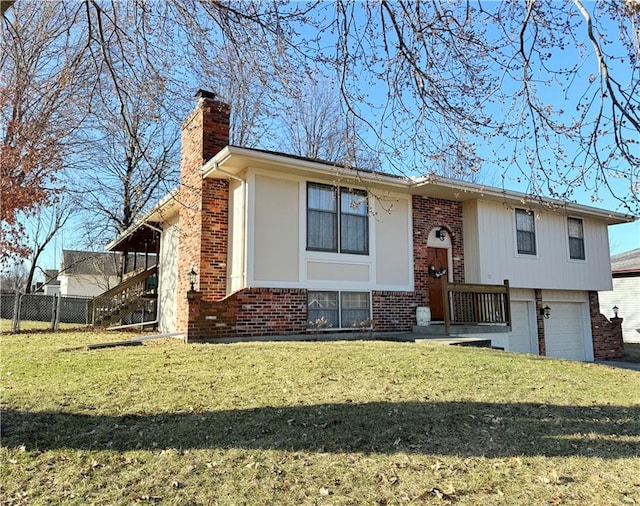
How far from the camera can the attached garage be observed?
14.9m

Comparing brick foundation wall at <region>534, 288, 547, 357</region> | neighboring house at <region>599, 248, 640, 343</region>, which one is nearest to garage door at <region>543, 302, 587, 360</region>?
brick foundation wall at <region>534, 288, 547, 357</region>

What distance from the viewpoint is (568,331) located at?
15.4 metres

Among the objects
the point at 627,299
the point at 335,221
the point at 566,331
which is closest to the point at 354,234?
the point at 335,221

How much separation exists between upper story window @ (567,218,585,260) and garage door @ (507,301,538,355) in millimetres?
2592

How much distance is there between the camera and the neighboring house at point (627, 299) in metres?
20.4

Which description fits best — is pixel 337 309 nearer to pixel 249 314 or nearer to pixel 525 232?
pixel 249 314

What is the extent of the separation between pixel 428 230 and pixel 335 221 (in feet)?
9.54

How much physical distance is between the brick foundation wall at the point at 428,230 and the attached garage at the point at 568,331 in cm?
394

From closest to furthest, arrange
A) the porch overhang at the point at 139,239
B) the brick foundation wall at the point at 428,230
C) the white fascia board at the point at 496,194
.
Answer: the white fascia board at the point at 496,194
the brick foundation wall at the point at 428,230
the porch overhang at the point at 139,239

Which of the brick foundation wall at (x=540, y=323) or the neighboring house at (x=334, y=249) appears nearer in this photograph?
the neighboring house at (x=334, y=249)

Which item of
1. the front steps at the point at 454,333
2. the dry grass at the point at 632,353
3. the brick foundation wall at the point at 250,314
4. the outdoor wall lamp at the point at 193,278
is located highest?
the outdoor wall lamp at the point at 193,278

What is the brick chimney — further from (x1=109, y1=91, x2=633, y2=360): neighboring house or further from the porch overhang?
the porch overhang

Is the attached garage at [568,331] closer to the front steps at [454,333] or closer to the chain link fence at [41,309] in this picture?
the front steps at [454,333]

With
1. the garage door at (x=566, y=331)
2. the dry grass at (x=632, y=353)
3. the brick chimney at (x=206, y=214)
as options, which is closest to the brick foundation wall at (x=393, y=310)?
the brick chimney at (x=206, y=214)
